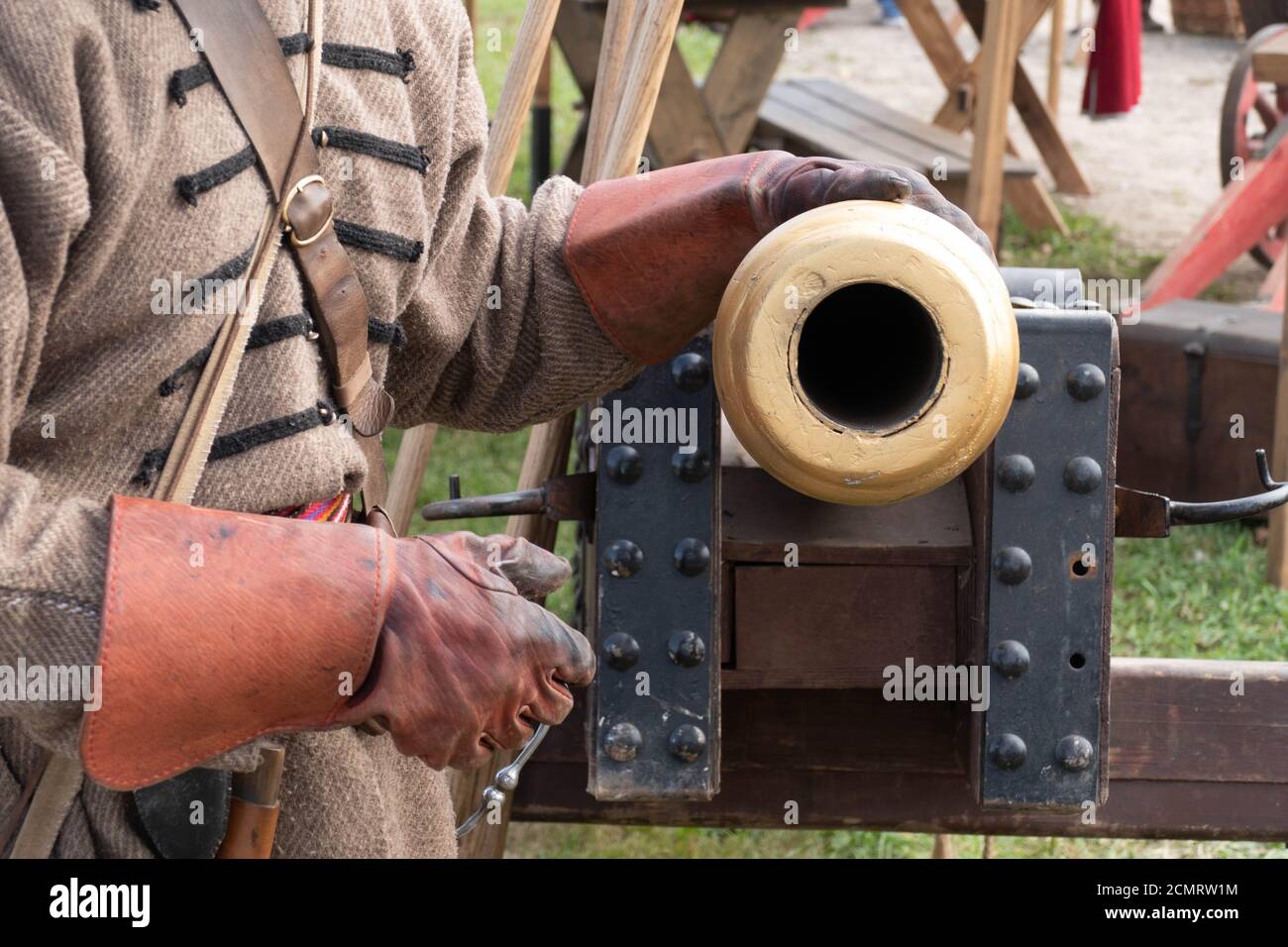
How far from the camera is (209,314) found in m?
1.17

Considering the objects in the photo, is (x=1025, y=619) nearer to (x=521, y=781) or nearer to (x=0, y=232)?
(x=521, y=781)

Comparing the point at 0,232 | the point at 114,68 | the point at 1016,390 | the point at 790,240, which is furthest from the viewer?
the point at 1016,390

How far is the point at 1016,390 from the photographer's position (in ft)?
4.73

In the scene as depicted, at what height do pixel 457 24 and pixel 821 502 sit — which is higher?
pixel 457 24

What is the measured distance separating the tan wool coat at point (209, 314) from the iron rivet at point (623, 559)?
0.20 metres

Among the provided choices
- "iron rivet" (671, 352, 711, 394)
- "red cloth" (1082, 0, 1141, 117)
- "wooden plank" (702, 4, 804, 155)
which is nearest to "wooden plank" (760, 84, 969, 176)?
"wooden plank" (702, 4, 804, 155)

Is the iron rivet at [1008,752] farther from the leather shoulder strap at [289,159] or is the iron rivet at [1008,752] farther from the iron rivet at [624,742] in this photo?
the leather shoulder strap at [289,159]

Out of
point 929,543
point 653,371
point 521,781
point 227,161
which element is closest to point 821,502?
point 929,543

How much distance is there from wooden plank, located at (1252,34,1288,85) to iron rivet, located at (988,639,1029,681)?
3355mm

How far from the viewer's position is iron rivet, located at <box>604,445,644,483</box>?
146 centimetres

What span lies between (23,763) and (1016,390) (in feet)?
3.17

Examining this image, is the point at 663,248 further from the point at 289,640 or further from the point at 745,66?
the point at 745,66

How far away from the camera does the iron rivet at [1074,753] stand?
1.45 m

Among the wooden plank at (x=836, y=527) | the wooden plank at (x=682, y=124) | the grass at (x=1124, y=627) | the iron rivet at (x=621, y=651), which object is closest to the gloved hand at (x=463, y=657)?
the iron rivet at (x=621, y=651)
